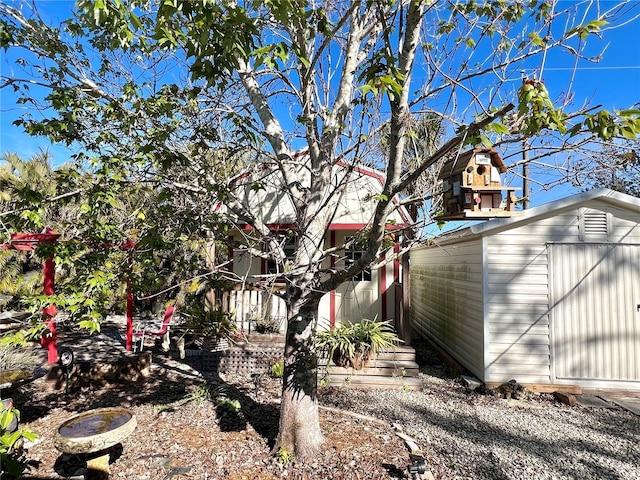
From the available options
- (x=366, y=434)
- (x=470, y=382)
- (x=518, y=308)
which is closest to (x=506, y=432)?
(x=470, y=382)

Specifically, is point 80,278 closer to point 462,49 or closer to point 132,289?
point 132,289

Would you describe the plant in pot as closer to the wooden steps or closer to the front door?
the wooden steps

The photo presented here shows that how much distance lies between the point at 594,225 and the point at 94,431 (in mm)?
7564

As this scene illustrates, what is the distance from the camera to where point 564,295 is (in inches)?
251

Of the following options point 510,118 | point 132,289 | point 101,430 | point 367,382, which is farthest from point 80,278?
point 367,382

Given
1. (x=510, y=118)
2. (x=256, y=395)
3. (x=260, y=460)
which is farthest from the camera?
(x=256, y=395)

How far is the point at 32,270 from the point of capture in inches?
449

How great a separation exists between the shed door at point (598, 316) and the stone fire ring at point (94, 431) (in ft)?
20.9

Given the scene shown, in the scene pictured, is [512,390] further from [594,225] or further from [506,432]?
[594,225]

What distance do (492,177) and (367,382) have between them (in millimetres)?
4422

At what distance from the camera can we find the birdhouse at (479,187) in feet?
10.3

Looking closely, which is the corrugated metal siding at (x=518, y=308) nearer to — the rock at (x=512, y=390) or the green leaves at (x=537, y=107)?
the rock at (x=512, y=390)

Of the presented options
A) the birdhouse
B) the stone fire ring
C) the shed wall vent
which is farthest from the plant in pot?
the birdhouse

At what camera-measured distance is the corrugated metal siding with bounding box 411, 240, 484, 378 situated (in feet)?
22.5
